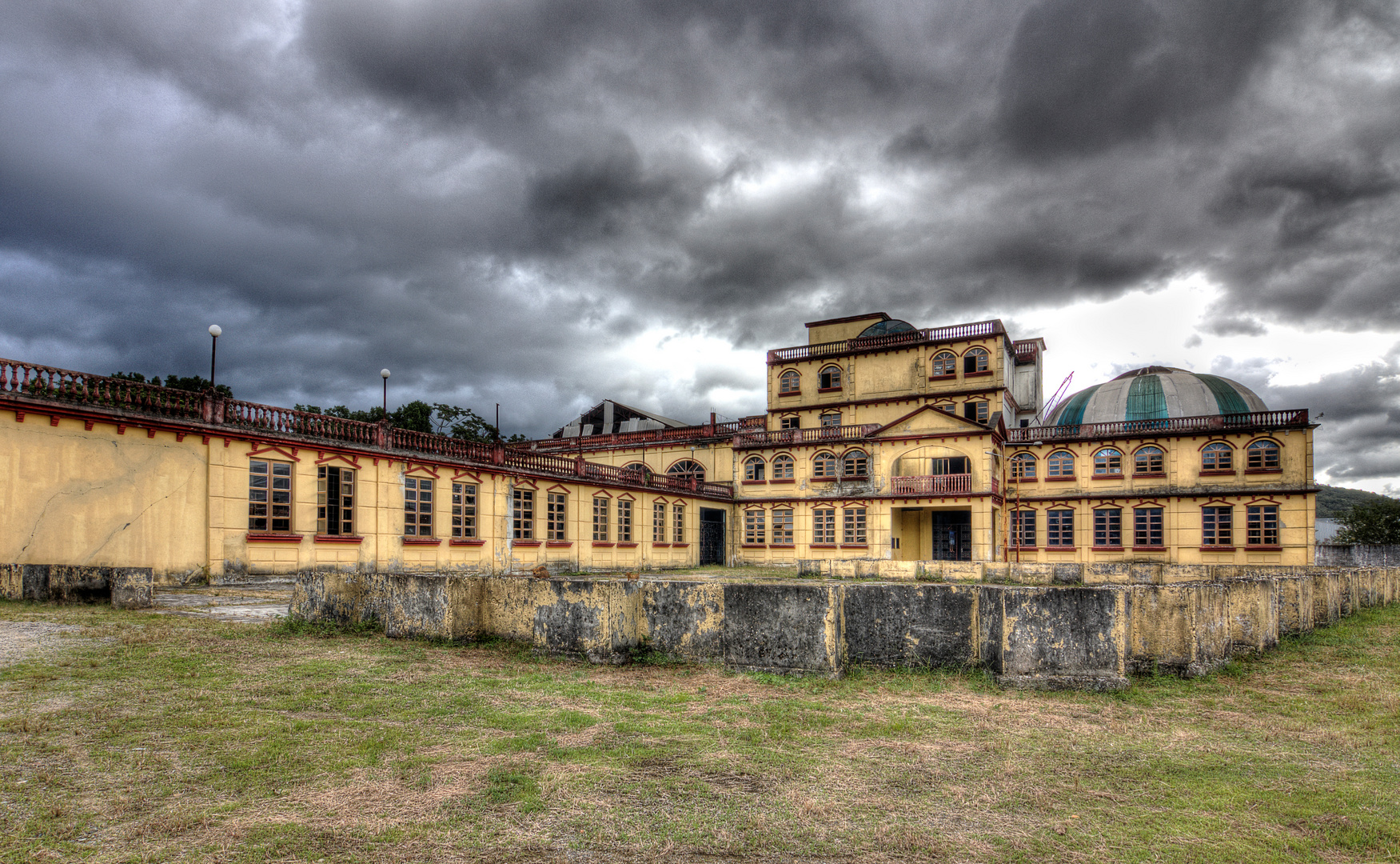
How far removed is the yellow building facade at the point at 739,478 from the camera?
1684 cm

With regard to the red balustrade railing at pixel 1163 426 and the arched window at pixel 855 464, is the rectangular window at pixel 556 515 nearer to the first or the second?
the arched window at pixel 855 464

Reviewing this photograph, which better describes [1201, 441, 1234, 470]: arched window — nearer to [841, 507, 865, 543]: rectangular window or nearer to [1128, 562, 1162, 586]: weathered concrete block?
[841, 507, 865, 543]: rectangular window

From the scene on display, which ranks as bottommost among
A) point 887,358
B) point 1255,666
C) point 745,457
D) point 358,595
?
point 1255,666

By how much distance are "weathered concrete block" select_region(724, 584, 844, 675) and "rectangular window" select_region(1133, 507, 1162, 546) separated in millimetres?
34492

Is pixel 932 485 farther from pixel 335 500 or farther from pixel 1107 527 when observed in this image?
pixel 335 500

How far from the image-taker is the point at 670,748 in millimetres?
5215

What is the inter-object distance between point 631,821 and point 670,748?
1.31m

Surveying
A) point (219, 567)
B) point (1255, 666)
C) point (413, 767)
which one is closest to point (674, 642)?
point (413, 767)

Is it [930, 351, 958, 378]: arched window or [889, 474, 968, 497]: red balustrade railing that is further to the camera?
[930, 351, 958, 378]: arched window

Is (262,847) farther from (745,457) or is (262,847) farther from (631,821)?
(745,457)

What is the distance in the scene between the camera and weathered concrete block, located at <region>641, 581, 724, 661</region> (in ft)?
26.5

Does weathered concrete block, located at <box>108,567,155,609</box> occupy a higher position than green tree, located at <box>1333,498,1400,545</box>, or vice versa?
weathered concrete block, located at <box>108,567,155,609</box>

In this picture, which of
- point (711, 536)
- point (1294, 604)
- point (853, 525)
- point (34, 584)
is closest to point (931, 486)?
point (853, 525)

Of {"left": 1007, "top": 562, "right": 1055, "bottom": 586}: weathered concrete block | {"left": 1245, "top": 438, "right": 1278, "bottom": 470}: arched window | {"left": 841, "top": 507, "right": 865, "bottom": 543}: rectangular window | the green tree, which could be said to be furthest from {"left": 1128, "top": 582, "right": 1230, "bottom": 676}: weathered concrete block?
the green tree
